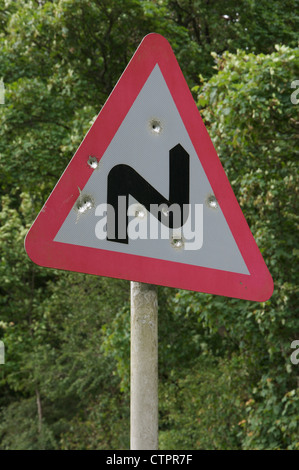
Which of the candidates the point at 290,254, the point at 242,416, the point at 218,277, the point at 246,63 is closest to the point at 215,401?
the point at 242,416

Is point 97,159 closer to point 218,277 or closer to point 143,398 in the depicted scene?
point 218,277

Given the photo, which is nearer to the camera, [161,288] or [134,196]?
[134,196]

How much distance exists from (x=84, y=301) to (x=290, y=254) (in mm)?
5889

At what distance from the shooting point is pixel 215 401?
764 centimetres

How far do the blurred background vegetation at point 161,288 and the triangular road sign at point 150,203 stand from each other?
323 centimetres

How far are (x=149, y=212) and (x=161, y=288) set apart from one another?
620 cm

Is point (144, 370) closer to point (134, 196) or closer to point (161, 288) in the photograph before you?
point (134, 196)

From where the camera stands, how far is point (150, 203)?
1.41 meters

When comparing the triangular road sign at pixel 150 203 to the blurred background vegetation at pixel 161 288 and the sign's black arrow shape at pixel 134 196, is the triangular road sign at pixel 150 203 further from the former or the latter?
the blurred background vegetation at pixel 161 288

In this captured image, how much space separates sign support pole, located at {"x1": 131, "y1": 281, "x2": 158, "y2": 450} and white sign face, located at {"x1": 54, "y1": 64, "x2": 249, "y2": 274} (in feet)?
0.38

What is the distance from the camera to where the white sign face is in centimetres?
139

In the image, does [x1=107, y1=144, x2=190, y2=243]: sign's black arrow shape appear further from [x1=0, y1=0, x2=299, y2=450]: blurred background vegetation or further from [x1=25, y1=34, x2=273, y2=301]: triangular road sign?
[x1=0, y1=0, x2=299, y2=450]: blurred background vegetation

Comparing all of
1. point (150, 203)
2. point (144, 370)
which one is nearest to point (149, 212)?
point (150, 203)

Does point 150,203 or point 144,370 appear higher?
point 150,203
